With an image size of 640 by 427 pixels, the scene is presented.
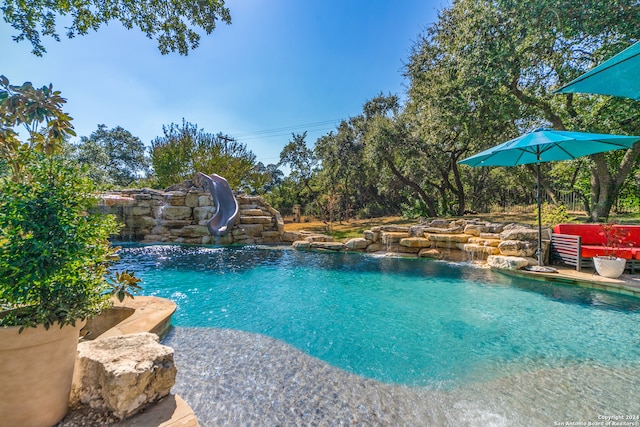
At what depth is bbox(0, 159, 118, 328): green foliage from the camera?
1282 mm

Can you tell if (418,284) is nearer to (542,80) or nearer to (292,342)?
(292,342)

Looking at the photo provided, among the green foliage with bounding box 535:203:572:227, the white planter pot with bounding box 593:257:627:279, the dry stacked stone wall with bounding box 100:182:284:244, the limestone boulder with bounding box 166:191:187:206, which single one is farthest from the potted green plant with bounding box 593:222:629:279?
the limestone boulder with bounding box 166:191:187:206

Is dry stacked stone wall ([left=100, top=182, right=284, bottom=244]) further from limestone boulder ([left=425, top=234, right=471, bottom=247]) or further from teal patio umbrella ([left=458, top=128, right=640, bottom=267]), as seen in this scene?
teal patio umbrella ([left=458, top=128, right=640, bottom=267])

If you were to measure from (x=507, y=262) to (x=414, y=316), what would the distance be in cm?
388

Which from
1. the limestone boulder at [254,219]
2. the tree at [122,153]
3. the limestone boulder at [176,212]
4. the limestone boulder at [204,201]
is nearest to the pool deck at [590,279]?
the limestone boulder at [254,219]

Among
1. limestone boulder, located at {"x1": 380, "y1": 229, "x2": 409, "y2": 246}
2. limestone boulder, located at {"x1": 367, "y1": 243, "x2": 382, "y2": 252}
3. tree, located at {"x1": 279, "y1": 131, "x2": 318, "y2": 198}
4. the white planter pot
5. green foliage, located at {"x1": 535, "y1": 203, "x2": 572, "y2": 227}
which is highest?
tree, located at {"x1": 279, "y1": 131, "x2": 318, "y2": 198}

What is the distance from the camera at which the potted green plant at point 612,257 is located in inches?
208

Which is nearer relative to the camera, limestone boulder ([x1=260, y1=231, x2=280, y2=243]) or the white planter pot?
the white planter pot

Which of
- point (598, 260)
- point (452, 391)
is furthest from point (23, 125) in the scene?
point (598, 260)

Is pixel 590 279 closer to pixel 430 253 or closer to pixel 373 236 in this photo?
pixel 430 253

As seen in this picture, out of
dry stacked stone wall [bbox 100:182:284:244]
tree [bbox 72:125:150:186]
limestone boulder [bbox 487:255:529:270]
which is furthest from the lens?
tree [bbox 72:125:150:186]

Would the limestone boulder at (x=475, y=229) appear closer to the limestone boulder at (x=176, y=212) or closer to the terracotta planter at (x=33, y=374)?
the terracotta planter at (x=33, y=374)

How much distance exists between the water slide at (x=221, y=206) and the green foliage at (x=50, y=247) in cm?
1032

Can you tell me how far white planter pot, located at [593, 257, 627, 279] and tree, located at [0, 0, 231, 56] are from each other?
357 inches
